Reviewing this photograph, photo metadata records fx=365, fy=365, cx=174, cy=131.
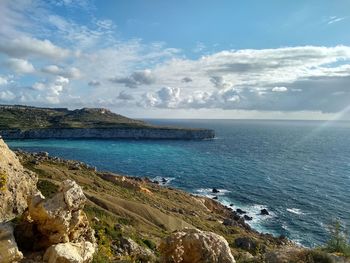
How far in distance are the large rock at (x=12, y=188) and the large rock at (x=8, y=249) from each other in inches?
141

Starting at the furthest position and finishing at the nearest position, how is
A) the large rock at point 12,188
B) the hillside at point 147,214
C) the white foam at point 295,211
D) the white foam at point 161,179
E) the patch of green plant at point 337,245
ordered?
the white foam at point 161,179 → the white foam at point 295,211 → the hillside at point 147,214 → the large rock at point 12,188 → the patch of green plant at point 337,245

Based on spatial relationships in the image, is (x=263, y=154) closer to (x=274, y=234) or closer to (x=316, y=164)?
(x=316, y=164)

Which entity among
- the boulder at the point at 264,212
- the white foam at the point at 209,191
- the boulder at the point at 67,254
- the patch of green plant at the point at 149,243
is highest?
the boulder at the point at 67,254

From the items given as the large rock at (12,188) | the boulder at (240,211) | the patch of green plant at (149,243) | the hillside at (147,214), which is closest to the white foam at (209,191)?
the hillside at (147,214)

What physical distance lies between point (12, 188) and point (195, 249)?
10008 mm

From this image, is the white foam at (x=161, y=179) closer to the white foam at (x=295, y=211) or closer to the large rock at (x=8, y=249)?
the white foam at (x=295, y=211)

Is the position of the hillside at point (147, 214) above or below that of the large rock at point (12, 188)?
below

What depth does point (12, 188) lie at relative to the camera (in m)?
17.6

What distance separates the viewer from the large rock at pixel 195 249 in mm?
12359

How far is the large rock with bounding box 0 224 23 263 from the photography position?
1160 cm

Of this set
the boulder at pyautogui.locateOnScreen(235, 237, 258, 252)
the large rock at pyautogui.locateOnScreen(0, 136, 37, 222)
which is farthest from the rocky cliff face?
the boulder at pyautogui.locateOnScreen(235, 237, 258, 252)

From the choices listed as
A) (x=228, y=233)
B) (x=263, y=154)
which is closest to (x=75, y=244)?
(x=228, y=233)

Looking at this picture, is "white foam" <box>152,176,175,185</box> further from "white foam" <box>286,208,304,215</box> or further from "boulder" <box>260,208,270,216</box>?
"white foam" <box>286,208,304,215</box>

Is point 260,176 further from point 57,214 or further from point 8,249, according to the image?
point 8,249
